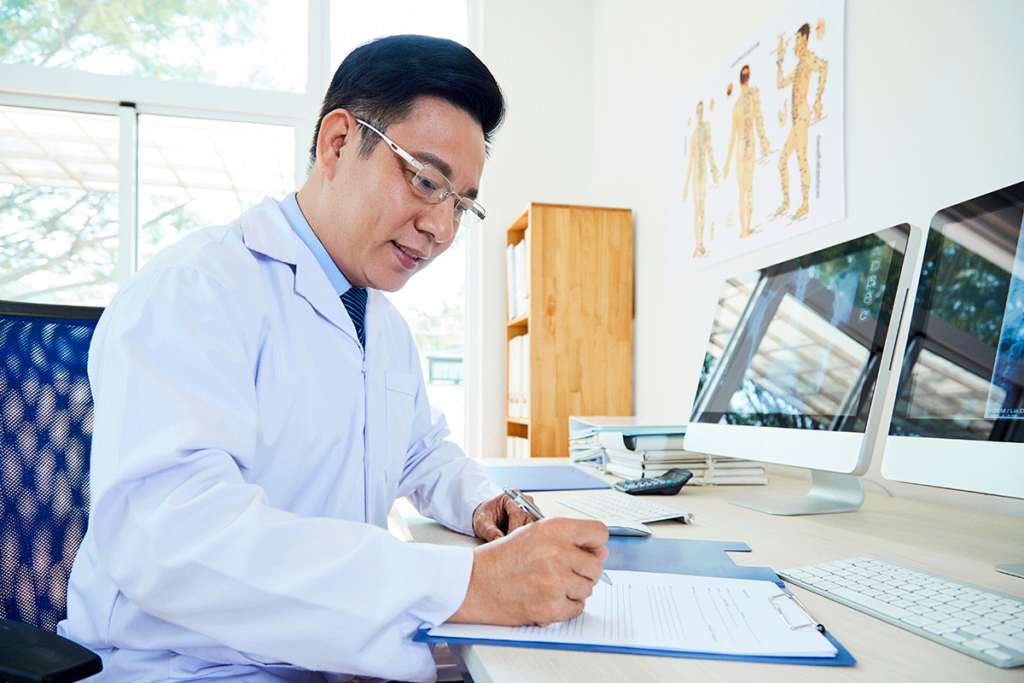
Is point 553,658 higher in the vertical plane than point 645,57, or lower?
lower

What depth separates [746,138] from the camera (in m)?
1.86

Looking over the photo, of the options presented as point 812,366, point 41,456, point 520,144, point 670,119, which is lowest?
point 41,456

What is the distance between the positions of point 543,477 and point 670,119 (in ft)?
4.83

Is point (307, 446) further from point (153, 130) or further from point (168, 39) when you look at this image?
point (168, 39)

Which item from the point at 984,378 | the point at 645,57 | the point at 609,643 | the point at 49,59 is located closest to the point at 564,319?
the point at 645,57

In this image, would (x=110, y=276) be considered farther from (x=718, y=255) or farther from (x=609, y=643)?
(x=609, y=643)

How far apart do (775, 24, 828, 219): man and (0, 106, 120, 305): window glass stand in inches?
116

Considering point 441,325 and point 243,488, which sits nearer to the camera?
point 243,488

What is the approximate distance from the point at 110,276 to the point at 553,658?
10.6ft

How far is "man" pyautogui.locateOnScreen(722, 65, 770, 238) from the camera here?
71.6 inches

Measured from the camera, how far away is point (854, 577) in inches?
28.7

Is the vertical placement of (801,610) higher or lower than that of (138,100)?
lower

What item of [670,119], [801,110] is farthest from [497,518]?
[670,119]

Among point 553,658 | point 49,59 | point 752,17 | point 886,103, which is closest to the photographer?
point 553,658
